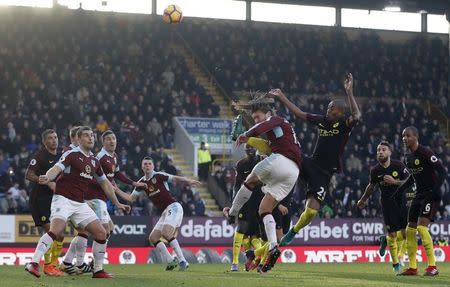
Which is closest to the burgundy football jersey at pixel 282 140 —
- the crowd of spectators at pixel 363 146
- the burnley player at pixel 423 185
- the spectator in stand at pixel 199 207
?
the burnley player at pixel 423 185

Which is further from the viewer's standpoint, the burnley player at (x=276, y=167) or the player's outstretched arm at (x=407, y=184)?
the player's outstretched arm at (x=407, y=184)

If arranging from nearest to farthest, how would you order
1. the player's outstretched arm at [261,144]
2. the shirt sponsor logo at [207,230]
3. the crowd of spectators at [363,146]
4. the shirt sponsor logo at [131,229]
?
the player's outstretched arm at [261,144], the shirt sponsor logo at [131,229], the shirt sponsor logo at [207,230], the crowd of spectators at [363,146]

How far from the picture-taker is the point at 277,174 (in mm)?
15641

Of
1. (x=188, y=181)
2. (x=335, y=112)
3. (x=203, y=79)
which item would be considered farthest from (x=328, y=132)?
(x=203, y=79)

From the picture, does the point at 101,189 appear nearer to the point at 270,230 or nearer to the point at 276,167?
the point at 270,230

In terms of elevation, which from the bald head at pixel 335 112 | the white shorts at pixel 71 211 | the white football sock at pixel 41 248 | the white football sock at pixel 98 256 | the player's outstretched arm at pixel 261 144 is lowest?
the white football sock at pixel 98 256

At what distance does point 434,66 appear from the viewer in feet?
155

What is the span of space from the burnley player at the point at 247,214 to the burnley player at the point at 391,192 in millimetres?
2345

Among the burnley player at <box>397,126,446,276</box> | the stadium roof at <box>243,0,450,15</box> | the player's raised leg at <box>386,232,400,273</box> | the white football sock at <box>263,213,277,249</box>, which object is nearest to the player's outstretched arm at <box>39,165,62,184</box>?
the white football sock at <box>263,213,277,249</box>

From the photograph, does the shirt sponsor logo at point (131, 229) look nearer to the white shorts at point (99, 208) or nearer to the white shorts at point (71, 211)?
the white shorts at point (99, 208)

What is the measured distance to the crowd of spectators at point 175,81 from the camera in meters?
33.3

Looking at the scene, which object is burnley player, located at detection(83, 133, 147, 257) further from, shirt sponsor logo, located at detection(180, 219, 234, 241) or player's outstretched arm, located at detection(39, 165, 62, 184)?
shirt sponsor logo, located at detection(180, 219, 234, 241)

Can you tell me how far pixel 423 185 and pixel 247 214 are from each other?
12.8 feet

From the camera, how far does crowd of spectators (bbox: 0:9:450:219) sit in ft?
109
